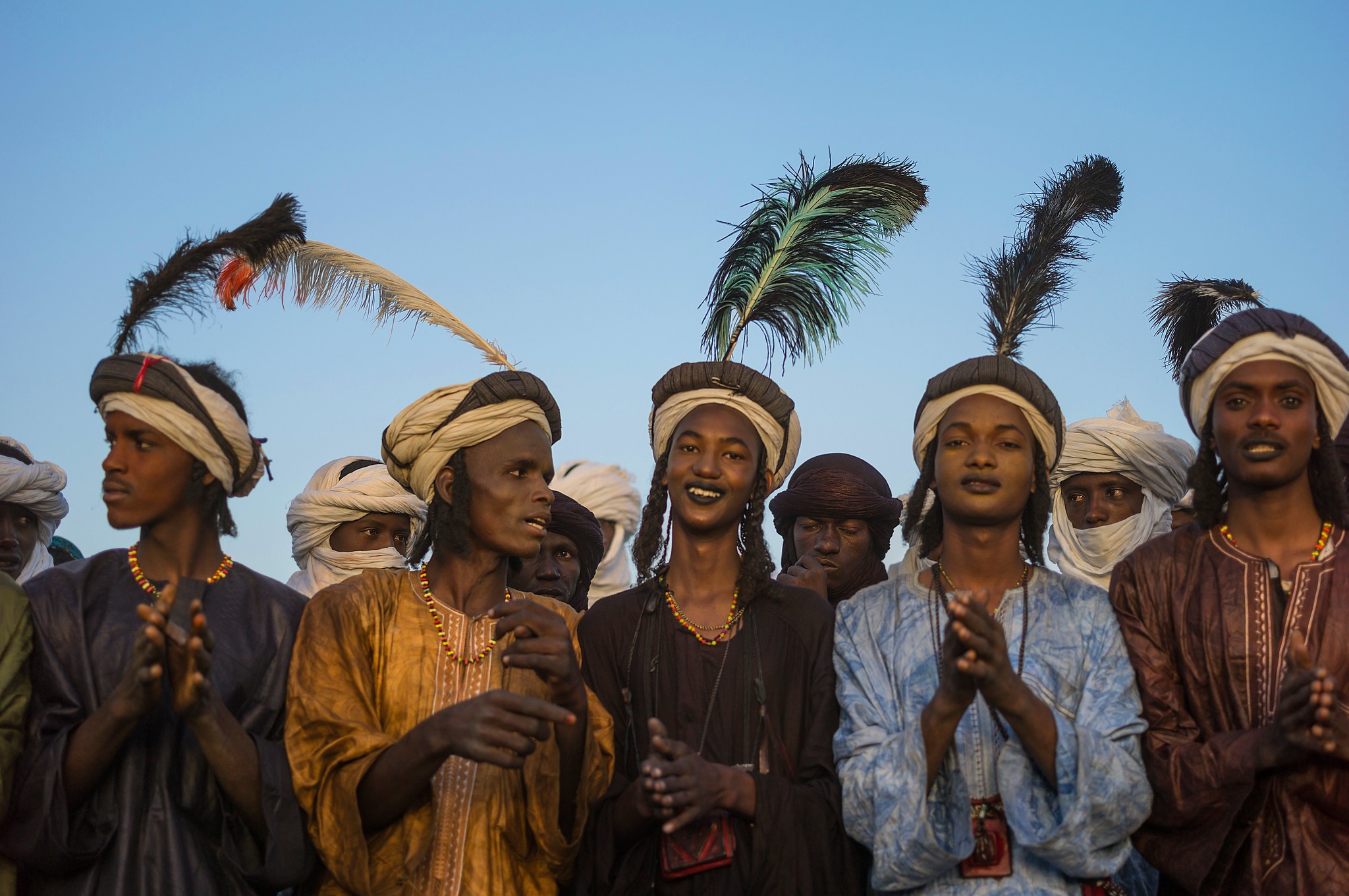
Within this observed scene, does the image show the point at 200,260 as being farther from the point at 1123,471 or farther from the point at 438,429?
the point at 1123,471

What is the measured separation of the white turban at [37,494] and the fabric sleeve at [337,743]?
158 inches

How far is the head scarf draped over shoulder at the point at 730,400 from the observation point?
537cm

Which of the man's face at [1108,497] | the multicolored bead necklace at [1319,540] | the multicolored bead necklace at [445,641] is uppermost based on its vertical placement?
the man's face at [1108,497]

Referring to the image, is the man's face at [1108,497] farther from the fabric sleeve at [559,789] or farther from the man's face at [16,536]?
the man's face at [16,536]

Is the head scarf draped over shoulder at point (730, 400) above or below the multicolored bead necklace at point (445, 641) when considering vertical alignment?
above

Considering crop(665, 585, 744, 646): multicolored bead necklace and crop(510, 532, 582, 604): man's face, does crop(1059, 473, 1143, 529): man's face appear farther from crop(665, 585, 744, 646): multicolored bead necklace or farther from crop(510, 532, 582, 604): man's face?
crop(665, 585, 744, 646): multicolored bead necklace

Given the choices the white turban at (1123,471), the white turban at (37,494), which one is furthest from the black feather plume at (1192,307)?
the white turban at (37,494)

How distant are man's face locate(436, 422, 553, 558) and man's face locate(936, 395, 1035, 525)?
1.55 meters

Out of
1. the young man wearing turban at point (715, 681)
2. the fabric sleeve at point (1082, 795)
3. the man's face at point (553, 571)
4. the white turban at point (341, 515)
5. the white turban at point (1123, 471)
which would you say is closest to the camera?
the fabric sleeve at point (1082, 795)

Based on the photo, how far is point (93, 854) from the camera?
434cm

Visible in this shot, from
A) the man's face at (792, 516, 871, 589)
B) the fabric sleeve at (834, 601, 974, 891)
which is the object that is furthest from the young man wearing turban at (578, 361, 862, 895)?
the man's face at (792, 516, 871, 589)

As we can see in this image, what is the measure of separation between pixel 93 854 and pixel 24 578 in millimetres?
4212

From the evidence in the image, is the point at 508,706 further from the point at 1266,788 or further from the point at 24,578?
the point at 24,578

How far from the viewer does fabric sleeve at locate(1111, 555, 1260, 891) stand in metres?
4.30
